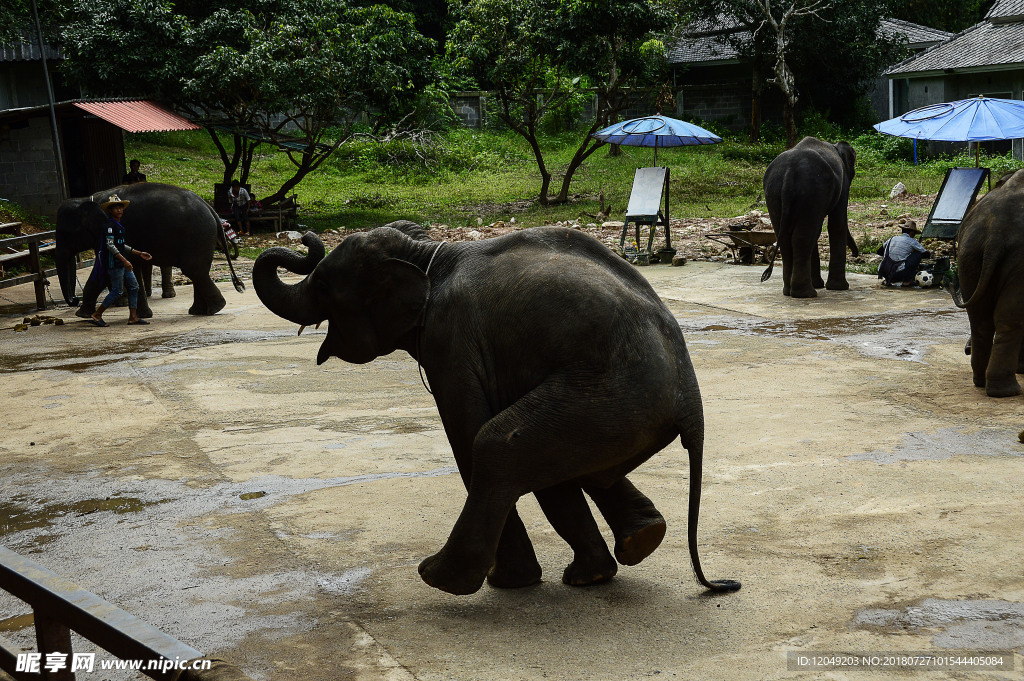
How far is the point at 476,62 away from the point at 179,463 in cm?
1856

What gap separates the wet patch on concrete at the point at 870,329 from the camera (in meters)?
8.88

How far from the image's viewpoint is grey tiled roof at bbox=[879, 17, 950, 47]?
32225 millimetres

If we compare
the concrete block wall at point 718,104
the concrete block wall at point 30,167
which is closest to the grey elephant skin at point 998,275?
the concrete block wall at point 30,167

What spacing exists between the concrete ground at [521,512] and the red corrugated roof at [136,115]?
998cm

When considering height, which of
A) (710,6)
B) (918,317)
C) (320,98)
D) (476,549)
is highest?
(710,6)

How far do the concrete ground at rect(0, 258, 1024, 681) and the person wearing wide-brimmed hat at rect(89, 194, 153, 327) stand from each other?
2495mm

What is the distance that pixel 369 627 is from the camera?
3.75 m

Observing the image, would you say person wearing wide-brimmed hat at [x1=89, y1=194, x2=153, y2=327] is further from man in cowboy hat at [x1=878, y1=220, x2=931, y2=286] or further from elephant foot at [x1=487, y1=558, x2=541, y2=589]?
man in cowboy hat at [x1=878, y1=220, x2=931, y2=286]

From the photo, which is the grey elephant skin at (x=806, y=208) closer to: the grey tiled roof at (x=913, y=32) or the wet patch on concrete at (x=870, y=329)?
the wet patch on concrete at (x=870, y=329)

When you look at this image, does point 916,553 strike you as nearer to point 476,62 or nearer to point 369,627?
point 369,627

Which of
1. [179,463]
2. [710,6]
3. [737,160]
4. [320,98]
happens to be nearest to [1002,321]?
[179,463]

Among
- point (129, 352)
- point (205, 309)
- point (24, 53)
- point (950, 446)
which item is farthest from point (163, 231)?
point (24, 53)

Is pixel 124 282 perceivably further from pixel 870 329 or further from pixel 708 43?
pixel 708 43

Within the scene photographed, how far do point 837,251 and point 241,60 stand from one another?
12335mm
